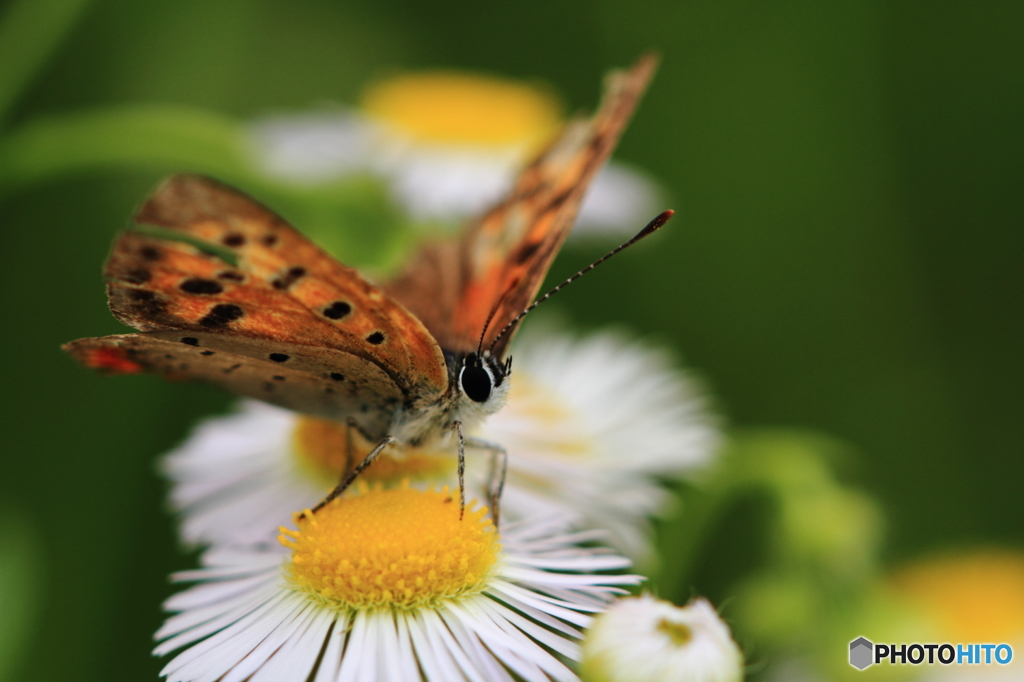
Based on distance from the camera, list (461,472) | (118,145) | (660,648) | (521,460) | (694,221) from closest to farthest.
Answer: (660,648) → (461,472) → (521,460) → (118,145) → (694,221)

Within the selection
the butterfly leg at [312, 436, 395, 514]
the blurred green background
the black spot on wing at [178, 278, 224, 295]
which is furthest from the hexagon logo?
the black spot on wing at [178, 278, 224, 295]

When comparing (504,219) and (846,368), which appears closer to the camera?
(504,219)

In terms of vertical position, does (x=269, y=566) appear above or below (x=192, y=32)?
below

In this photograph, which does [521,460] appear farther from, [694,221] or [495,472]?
[694,221]

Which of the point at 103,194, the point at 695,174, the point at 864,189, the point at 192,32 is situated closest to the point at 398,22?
the point at 192,32

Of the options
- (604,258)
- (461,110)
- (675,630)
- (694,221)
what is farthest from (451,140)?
(675,630)

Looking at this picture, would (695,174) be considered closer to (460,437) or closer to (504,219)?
(504,219)

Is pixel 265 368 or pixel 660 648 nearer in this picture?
pixel 660 648
